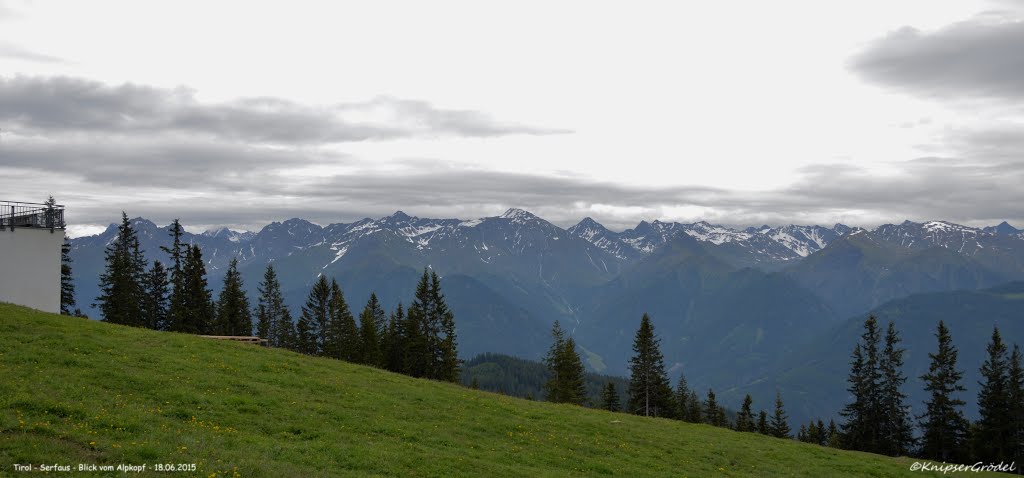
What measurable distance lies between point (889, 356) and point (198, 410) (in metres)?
70.6

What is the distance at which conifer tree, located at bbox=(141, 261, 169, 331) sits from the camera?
7512 cm

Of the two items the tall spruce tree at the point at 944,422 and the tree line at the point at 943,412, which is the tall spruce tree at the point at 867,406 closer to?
the tree line at the point at 943,412

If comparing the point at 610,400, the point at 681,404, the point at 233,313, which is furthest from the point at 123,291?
the point at 681,404

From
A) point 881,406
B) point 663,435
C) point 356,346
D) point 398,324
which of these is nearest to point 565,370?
point 398,324

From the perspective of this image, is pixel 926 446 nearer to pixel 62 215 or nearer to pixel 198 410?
pixel 198 410

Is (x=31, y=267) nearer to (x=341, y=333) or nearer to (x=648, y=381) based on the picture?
(x=341, y=333)

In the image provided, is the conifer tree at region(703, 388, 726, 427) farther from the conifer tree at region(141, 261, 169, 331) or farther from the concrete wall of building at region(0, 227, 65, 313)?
the concrete wall of building at region(0, 227, 65, 313)

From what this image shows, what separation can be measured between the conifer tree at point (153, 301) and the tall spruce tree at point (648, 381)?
192 feet

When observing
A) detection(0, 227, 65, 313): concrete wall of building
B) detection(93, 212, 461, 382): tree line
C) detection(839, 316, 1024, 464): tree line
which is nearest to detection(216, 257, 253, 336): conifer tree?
detection(93, 212, 461, 382): tree line

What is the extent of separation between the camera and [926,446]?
6309 centimetres

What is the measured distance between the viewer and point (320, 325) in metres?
91.1

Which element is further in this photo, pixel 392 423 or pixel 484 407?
pixel 484 407

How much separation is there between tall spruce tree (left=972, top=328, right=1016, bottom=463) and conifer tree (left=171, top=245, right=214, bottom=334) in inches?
3254

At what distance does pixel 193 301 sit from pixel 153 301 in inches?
226
